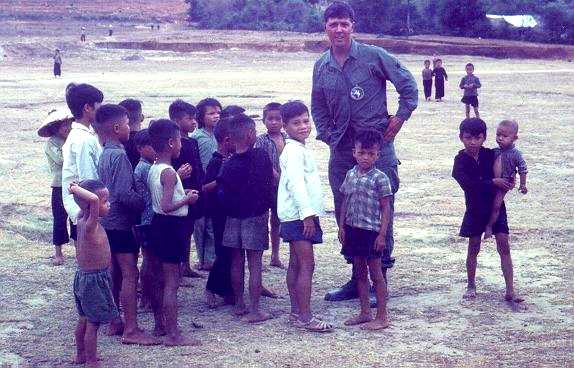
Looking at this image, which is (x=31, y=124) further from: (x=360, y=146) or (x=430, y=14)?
(x=430, y=14)

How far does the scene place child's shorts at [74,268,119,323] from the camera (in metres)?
5.41

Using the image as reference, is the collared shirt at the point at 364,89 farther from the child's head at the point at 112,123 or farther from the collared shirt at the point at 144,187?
the child's head at the point at 112,123

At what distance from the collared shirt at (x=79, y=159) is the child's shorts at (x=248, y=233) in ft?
3.28

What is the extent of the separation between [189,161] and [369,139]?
1.30m

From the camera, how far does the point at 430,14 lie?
7300 centimetres

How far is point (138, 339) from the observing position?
6.01m

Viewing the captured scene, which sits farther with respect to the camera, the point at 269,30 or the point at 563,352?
the point at 269,30

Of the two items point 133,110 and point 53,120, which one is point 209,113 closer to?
point 133,110

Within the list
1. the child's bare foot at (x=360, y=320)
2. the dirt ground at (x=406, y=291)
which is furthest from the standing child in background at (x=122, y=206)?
the child's bare foot at (x=360, y=320)

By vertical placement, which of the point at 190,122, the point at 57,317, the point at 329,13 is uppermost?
the point at 329,13

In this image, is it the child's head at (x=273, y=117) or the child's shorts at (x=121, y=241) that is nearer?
the child's shorts at (x=121, y=241)

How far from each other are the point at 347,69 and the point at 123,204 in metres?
1.99

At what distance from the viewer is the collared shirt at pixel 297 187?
246 inches

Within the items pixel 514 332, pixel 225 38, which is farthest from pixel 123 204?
pixel 225 38
